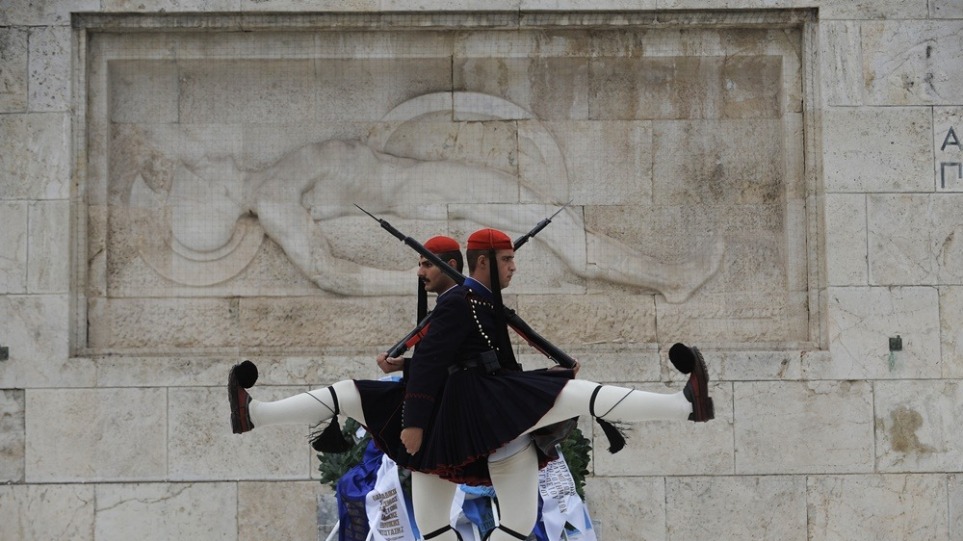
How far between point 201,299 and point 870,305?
4.71 meters

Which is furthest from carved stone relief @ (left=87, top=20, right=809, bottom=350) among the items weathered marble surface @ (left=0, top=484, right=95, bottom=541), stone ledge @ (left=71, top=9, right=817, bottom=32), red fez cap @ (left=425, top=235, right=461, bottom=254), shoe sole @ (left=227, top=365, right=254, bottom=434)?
shoe sole @ (left=227, top=365, right=254, bottom=434)

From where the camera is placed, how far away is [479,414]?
6105 millimetres

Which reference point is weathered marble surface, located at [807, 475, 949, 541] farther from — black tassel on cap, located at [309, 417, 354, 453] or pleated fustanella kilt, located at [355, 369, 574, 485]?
black tassel on cap, located at [309, 417, 354, 453]

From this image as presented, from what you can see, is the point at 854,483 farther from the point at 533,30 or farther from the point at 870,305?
the point at 533,30

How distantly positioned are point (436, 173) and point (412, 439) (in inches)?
154

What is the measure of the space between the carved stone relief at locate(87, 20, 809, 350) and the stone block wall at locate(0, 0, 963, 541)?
0.02 m

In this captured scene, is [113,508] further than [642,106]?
No

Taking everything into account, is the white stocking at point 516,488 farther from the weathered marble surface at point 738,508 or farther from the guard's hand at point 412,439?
the weathered marble surface at point 738,508

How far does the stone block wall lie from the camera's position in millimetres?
9117

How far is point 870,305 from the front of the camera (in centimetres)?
925

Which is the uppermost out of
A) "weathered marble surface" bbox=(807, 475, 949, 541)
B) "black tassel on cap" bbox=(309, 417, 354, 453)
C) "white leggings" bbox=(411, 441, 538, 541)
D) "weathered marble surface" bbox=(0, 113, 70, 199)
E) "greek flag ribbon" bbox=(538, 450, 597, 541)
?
"weathered marble surface" bbox=(0, 113, 70, 199)

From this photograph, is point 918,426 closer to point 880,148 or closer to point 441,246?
point 880,148

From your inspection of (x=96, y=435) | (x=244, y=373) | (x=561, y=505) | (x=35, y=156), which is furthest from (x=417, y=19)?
(x=244, y=373)

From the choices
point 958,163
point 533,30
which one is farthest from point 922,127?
Answer: point 533,30
